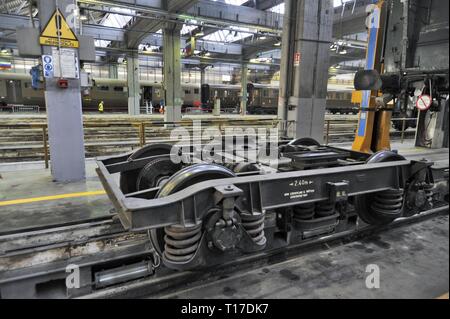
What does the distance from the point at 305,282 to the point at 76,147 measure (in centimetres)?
489

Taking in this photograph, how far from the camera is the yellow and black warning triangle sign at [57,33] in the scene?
5.29m

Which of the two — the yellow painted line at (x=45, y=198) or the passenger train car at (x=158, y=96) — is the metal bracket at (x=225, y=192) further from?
the passenger train car at (x=158, y=96)

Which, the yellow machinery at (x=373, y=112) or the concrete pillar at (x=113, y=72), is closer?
the yellow machinery at (x=373, y=112)

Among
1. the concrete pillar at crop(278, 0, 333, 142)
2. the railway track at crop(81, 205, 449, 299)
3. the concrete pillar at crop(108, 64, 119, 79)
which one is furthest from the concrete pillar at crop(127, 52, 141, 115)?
the railway track at crop(81, 205, 449, 299)

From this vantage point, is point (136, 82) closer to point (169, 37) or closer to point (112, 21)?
point (112, 21)

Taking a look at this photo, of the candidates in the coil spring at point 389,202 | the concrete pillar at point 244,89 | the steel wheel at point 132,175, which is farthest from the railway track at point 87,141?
the concrete pillar at point 244,89

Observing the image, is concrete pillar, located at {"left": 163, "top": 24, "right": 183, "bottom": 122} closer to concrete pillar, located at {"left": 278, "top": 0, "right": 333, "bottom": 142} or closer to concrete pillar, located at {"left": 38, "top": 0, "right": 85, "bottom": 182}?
concrete pillar, located at {"left": 278, "top": 0, "right": 333, "bottom": 142}

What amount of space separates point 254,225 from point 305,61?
6.82 m

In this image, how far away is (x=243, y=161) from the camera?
3781 mm

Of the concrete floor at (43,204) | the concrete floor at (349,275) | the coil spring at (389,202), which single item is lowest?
the concrete floor at (349,275)

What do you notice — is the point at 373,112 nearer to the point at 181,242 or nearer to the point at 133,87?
the point at 181,242

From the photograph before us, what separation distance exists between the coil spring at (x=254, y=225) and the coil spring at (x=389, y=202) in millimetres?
1736

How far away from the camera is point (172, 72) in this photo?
18984mm

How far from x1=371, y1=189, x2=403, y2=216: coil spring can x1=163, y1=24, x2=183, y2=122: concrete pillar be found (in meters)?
16.1
